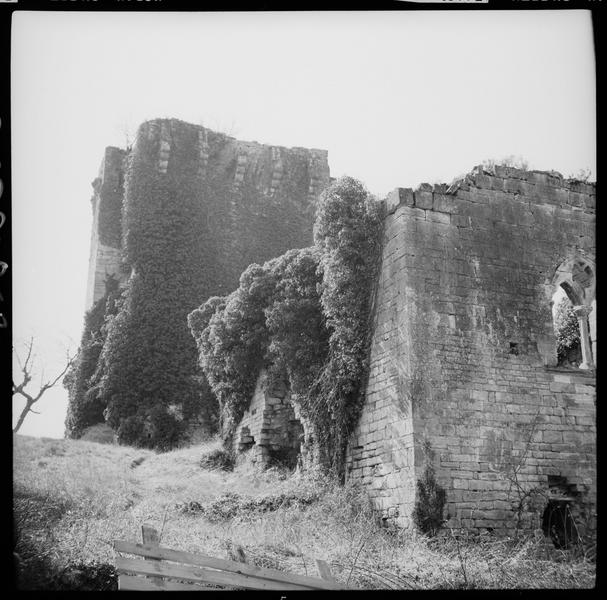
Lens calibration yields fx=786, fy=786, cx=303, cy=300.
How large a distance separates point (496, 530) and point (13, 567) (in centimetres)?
614

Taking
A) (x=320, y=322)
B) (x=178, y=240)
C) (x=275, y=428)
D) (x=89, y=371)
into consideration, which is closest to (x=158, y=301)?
(x=178, y=240)

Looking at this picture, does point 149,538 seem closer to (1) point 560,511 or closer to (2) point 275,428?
(1) point 560,511

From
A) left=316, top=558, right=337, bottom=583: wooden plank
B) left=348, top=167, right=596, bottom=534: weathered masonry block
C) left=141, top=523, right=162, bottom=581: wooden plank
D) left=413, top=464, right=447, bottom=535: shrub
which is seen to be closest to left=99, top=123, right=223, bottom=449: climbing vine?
left=348, top=167, right=596, bottom=534: weathered masonry block

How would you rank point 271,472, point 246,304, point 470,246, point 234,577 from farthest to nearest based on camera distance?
point 246,304, point 271,472, point 470,246, point 234,577

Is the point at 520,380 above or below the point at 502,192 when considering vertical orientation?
below

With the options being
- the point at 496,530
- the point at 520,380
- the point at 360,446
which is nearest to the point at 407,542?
the point at 496,530

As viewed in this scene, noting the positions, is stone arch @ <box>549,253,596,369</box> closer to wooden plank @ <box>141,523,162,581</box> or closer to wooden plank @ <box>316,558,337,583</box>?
wooden plank @ <box>316,558,337,583</box>

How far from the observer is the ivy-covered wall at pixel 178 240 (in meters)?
20.2

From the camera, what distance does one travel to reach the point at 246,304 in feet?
50.3

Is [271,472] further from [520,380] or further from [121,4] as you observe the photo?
[121,4]

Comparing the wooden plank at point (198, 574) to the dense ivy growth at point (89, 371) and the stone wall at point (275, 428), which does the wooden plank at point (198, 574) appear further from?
the dense ivy growth at point (89, 371)

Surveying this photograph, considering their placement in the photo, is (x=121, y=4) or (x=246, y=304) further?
(x=246, y=304)

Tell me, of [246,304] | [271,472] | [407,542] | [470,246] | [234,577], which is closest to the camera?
[234,577]

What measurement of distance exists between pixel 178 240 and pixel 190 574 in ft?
51.6
